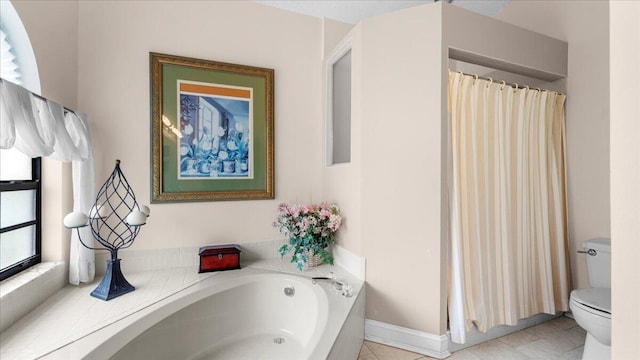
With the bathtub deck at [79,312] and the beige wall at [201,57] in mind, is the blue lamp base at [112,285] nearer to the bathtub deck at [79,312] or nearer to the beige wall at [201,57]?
the bathtub deck at [79,312]

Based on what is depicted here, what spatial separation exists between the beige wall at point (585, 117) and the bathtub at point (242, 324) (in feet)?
6.25

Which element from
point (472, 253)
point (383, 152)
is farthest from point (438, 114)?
point (472, 253)

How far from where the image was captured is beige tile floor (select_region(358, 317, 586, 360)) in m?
1.86

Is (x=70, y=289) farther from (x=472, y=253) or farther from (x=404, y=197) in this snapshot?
(x=472, y=253)

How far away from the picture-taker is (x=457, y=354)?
74.1 inches

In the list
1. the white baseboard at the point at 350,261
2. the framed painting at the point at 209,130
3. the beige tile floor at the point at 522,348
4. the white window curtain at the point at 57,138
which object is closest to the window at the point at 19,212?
the white window curtain at the point at 57,138

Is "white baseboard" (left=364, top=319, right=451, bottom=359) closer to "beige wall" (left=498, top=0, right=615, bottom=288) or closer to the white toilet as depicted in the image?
the white toilet

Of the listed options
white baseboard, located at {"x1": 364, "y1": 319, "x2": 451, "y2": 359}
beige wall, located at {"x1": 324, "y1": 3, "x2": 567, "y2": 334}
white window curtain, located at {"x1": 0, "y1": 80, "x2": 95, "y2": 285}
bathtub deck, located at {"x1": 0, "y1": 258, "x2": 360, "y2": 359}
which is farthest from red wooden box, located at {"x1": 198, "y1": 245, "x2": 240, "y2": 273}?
white baseboard, located at {"x1": 364, "y1": 319, "x2": 451, "y2": 359}

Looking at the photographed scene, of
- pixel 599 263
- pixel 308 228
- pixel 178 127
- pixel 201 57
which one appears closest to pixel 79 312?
pixel 178 127

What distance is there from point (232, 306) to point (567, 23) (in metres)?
3.43

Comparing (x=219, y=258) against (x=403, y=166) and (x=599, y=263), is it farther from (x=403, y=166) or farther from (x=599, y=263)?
(x=599, y=263)

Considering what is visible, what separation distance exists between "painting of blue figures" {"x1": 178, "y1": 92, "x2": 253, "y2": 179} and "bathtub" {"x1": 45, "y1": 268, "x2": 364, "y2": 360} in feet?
2.68

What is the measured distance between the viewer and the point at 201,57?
2295mm

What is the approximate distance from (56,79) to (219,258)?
1.55 metres
